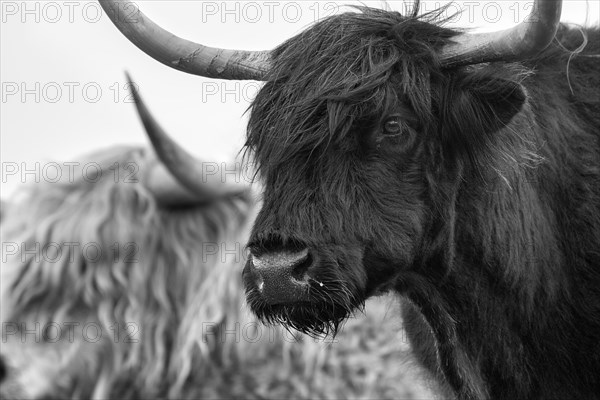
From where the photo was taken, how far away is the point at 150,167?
903 cm

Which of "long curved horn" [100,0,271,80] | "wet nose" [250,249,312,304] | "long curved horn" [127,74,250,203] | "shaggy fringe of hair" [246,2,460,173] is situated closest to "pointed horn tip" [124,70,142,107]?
"long curved horn" [127,74,250,203]

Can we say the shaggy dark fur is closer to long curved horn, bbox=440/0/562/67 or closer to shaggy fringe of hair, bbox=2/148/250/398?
long curved horn, bbox=440/0/562/67

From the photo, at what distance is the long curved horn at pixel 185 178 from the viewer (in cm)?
827

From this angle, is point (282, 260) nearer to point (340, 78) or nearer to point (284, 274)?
point (284, 274)

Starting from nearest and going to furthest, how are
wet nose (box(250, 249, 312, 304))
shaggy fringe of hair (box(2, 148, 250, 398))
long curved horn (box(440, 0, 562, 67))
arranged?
long curved horn (box(440, 0, 562, 67)), wet nose (box(250, 249, 312, 304)), shaggy fringe of hair (box(2, 148, 250, 398))

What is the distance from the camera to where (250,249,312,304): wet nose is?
171 inches

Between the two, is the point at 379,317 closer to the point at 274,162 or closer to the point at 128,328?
the point at 128,328

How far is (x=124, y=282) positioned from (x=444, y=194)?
4.37 meters

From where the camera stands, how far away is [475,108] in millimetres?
4812

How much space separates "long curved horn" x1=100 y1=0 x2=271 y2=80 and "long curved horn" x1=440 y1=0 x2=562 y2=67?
875 mm

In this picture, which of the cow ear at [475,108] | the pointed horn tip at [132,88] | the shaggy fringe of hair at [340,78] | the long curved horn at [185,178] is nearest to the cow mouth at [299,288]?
the shaggy fringe of hair at [340,78]

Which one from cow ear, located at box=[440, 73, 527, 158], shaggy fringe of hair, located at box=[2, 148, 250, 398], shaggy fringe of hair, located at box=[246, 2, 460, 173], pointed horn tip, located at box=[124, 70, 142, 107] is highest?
shaggy fringe of hair, located at box=[246, 2, 460, 173]

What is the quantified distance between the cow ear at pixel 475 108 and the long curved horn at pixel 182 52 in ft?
2.82

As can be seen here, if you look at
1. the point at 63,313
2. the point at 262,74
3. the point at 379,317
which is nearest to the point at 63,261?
the point at 63,313
